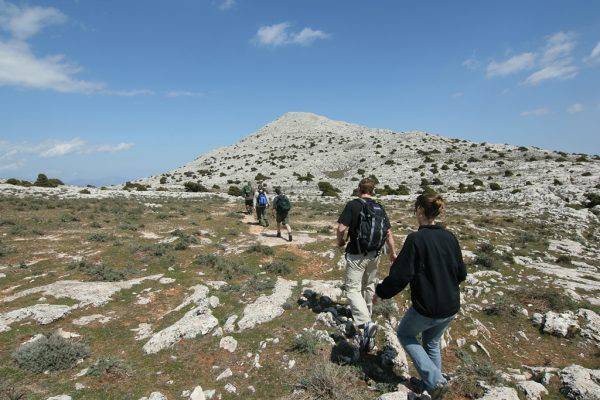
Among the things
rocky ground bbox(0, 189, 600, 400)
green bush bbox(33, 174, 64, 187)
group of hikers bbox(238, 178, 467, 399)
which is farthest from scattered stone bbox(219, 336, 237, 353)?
green bush bbox(33, 174, 64, 187)

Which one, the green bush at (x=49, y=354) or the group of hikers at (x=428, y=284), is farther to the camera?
the green bush at (x=49, y=354)

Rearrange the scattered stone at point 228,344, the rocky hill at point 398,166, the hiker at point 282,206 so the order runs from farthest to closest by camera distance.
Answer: the rocky hill at point 398,166 → the hiker at point 282,206 → the scattered stone at point 228,344

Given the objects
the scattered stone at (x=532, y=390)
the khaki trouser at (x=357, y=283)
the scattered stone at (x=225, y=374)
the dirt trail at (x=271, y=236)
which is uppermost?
the khaki trouser at (x=357, y=283)

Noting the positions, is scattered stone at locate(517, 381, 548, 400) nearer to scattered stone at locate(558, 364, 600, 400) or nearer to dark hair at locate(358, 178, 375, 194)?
scattered stone at locate(558, 364, 600, 400)

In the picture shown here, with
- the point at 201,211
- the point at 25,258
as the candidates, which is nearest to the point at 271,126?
the point at 201,211

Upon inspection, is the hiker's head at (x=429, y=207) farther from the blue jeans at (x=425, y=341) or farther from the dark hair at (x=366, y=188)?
the dark hair at (x=366, y=188)

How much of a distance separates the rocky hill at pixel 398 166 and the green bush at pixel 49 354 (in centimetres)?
3429

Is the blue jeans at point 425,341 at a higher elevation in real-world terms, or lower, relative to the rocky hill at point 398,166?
lower

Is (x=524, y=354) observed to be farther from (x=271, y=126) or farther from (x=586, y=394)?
(x=271, y=126)

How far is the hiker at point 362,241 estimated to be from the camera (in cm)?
629

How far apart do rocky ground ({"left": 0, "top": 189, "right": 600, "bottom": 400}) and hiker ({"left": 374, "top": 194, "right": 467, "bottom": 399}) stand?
93 cm

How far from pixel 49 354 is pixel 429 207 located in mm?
7910

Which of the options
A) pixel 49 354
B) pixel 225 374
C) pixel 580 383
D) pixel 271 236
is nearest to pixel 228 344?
pixel 225 374

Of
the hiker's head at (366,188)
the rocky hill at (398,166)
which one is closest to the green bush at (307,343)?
the hiker's head at (366,188)
